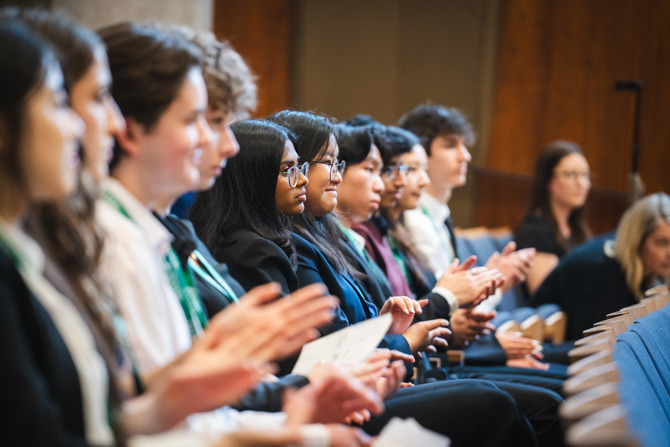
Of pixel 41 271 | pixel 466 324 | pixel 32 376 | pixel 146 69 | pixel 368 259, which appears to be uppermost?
pixel 146 69

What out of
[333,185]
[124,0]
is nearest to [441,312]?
[333,185]

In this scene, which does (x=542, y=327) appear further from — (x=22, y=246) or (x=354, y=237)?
(x=22, y=246)

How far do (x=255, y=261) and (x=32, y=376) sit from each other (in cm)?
108

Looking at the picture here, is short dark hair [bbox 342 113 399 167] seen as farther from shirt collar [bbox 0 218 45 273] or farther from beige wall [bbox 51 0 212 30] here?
shirt collar [bbox 0 218 45 273]

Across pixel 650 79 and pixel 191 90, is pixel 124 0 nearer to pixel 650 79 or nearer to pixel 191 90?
pixel 191 90

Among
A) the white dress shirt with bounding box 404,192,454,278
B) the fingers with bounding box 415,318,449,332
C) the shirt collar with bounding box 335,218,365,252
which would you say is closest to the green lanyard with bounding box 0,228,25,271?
the fingers with bounding box 415,318,449,332

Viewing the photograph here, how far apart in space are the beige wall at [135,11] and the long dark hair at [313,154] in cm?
186

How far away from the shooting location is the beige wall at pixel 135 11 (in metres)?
4.17

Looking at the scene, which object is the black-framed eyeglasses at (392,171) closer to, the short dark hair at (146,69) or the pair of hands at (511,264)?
the pair of hands at (511,264)

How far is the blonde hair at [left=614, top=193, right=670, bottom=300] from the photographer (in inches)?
152

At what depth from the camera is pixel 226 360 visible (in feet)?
4.37

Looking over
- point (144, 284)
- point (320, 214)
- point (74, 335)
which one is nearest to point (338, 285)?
point (320, 214)

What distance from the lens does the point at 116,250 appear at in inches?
57.2

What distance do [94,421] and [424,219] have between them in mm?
2781
